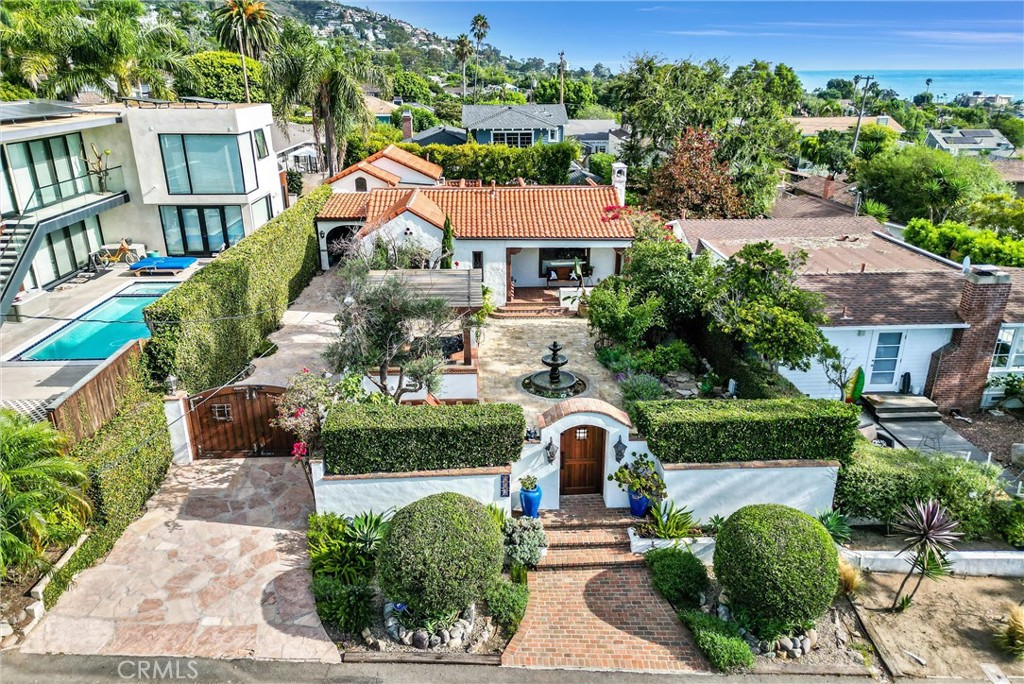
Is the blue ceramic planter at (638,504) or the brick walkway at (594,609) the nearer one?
the brick walkway at (594,609)

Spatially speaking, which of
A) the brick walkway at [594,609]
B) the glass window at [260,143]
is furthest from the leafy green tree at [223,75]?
the brick walkway at [594,609]

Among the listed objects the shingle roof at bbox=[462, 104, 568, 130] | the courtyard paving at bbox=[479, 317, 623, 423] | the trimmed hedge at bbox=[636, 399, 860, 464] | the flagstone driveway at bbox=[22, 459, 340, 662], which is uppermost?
the shingle roof at bbox=[462, 104, 568, 130]

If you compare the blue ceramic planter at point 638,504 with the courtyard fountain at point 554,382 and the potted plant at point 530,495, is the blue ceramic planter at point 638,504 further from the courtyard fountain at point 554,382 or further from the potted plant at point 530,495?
the courtyard fountain at point 554,382

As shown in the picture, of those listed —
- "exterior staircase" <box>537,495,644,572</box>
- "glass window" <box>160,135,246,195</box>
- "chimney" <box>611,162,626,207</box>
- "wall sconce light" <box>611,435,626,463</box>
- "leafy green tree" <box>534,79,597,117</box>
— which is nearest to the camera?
"exterior staircase" <box>537,495,644,572</box>

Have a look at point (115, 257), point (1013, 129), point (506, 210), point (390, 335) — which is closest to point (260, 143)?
point (115, 257)

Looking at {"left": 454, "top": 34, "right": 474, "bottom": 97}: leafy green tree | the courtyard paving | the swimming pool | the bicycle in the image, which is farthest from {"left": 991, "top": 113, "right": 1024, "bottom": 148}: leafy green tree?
the swimming pool

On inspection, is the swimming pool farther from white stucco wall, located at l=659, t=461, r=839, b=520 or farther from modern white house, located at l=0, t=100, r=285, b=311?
white stucco wall, located at l=659, t=461, r=839, b=520
